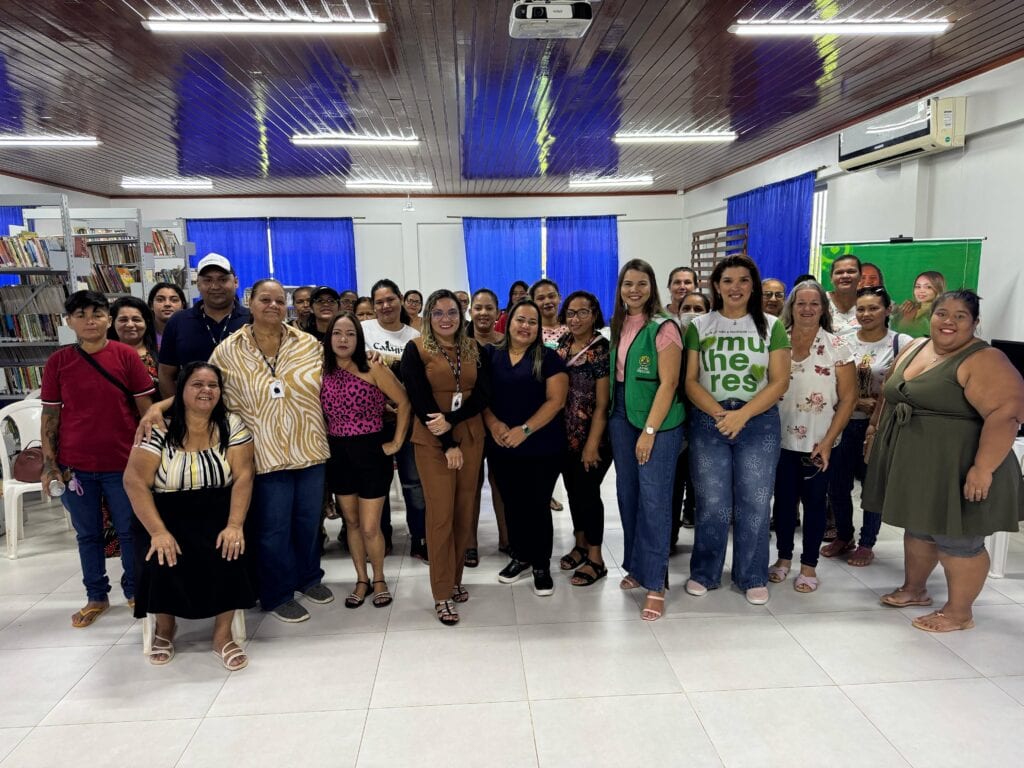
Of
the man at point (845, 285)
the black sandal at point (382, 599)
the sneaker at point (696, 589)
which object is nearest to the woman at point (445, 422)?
the black sandal at point (382, 599)

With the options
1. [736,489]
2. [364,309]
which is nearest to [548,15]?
[736,489]

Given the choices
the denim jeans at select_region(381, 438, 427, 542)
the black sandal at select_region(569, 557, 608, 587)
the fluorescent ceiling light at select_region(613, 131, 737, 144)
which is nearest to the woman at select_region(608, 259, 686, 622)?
the black sandal at select_region(569, 557, 608, 587)

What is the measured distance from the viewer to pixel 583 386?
3176 millimetres

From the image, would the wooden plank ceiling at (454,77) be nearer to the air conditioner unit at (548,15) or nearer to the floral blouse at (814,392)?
the air conditioner unit at (548,15)

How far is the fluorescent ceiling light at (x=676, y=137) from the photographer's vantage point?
6.77 metres

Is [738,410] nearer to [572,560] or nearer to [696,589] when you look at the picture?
[696,589]

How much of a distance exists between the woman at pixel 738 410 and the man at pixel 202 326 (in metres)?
2.27

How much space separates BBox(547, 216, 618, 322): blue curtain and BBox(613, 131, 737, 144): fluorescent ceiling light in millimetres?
4528

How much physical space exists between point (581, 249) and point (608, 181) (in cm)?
172

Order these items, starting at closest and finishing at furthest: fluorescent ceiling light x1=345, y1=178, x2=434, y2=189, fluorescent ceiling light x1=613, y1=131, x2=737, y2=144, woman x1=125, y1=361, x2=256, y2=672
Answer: woman x1=125, y1=361, x2=256, y2=672 < fluorescent ceiling light x1=613, y1=131, x2=737, y2=144 < fluorescent ceiling light x1=345, y1=178, x2=434, y2=189

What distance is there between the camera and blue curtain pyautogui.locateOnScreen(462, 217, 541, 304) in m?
11.5

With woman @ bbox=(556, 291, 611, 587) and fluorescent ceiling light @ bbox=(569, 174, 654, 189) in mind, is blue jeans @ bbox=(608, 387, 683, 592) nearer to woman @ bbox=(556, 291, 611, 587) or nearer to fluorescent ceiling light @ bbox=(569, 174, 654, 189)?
woman @ bbox=(556, 291, 611, 587)

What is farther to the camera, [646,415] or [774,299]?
[774,299]

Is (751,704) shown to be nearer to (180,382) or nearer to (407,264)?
(180,382)
